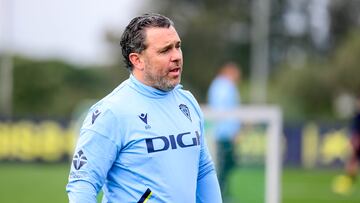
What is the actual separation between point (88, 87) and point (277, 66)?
38.6 ft

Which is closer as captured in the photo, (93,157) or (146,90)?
(93,157)

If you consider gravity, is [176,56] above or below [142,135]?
above

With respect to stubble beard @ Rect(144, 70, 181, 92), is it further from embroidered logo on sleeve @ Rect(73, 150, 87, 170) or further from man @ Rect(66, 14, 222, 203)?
embroidered logo on sleeve @ Rect(73, 150, 87, 170)

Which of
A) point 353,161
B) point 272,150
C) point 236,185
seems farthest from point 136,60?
point 353,161

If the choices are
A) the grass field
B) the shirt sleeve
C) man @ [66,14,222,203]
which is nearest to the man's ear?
man @ [66,14,222,203]

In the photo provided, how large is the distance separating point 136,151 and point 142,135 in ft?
0.30

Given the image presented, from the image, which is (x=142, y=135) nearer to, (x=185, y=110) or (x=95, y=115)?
(x=95, y=115)

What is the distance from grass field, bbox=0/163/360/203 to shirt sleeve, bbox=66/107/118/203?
22.2ft

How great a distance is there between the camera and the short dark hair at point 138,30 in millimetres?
5145

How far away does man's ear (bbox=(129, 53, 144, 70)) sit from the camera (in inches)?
205

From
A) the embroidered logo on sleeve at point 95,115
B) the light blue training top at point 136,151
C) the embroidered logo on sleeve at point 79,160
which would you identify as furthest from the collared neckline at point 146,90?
the embroidered logo on sleeve at point 79,160

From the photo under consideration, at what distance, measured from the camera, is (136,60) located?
5.22 m

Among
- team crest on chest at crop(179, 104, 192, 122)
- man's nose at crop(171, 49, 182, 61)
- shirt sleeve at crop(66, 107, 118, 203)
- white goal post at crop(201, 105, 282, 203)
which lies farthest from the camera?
white goal post at crop(201, 105, 282, 203)

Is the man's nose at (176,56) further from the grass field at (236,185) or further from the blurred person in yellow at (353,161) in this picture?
the blurred person in yellow at (353,161)
